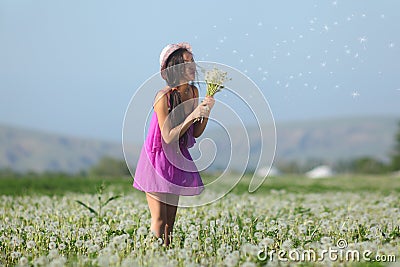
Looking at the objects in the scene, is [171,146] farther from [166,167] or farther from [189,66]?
[189,66]

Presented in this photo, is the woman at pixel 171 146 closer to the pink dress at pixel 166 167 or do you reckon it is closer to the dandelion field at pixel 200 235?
the pink dress at pixel 166 167

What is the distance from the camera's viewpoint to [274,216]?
9477 millimetres

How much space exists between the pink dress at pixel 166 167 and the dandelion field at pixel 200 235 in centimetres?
51

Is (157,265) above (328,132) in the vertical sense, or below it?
below

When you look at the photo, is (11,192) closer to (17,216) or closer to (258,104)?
(17,216)

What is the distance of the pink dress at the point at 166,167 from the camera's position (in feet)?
23.3

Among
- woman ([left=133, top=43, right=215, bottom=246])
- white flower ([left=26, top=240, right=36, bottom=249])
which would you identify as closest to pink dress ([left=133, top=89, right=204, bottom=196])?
woman ([left=133, top=43, right=215, bottom=246])

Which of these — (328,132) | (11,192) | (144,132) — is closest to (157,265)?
(144,132)

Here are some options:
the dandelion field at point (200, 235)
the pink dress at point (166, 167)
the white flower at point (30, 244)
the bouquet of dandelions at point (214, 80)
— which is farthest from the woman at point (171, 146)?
the white flower at point (30, 244)

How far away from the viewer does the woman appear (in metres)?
7.06

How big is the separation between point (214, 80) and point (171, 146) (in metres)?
0.88

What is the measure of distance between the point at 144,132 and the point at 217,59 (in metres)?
1.30

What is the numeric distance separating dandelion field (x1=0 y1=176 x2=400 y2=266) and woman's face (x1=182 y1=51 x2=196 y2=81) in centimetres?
172

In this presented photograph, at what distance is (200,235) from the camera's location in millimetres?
7586
